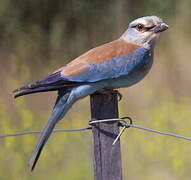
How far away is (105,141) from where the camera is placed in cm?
345

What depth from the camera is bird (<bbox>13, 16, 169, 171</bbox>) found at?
3637 mm

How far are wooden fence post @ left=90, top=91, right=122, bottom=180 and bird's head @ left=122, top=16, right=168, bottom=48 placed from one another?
782 mm

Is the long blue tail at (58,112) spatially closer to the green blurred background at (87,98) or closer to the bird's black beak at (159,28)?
the bird's black beak at (159,28)

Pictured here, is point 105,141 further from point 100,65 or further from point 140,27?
point 140,27

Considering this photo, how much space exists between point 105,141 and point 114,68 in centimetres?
56

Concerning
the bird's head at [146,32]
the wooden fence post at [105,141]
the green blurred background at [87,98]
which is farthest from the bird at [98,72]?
the green blurred background at [87,98]

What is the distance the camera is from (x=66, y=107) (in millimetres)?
3730

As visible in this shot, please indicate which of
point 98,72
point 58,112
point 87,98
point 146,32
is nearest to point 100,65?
point 98,72

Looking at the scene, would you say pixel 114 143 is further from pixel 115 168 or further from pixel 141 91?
pixel 141 91

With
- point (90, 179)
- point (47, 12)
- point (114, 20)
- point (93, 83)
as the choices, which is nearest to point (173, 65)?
point (114, 20)

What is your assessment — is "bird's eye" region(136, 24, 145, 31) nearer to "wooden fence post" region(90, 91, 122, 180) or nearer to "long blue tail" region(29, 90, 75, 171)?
"long blue tail" region(29, 90, 75, 171)

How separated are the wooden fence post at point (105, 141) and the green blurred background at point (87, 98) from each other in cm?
160

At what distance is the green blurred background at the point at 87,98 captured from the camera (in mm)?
5199

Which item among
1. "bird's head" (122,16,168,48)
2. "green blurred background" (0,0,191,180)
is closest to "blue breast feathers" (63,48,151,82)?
"bird's head" (122,16,168,48)
